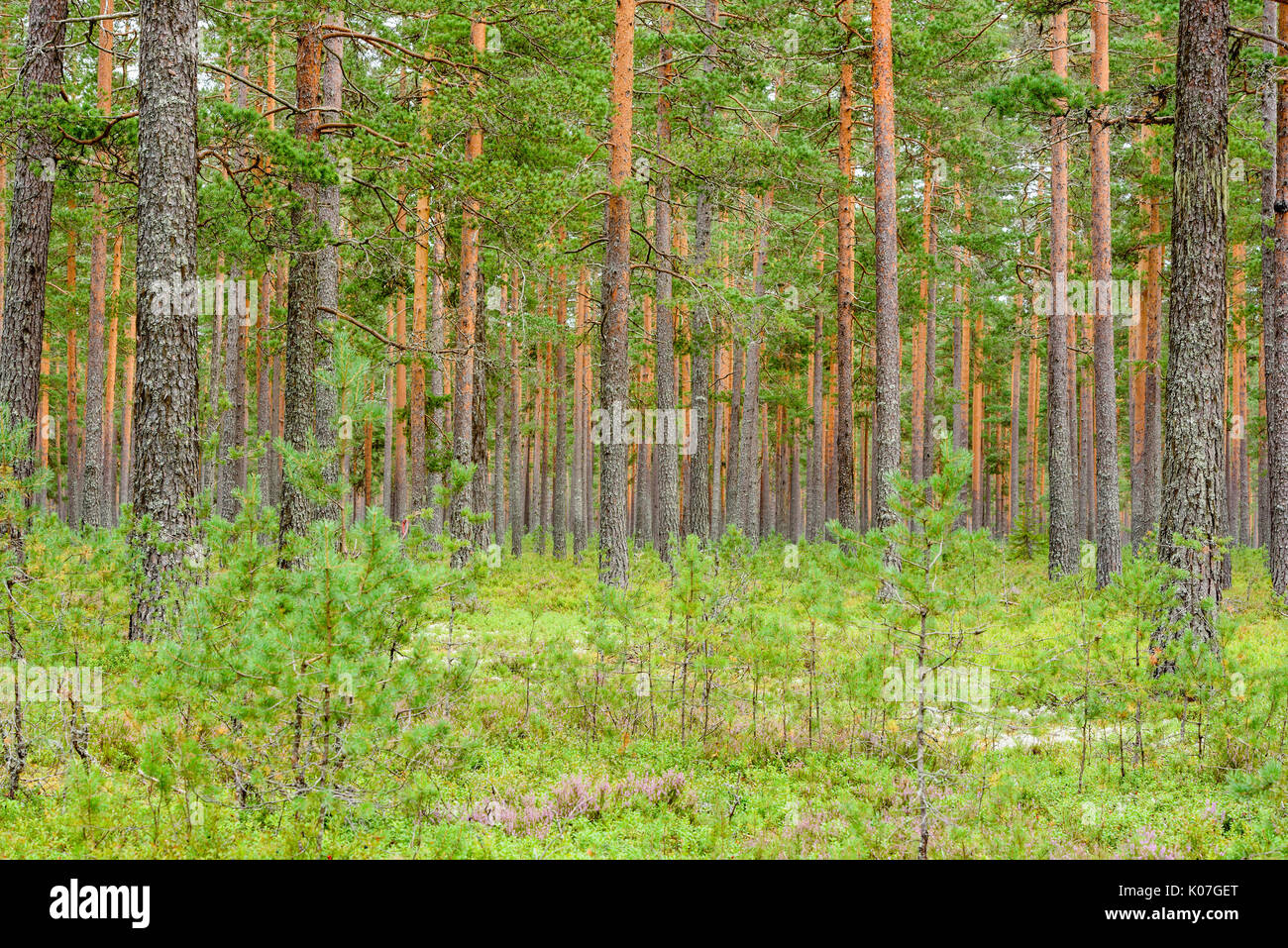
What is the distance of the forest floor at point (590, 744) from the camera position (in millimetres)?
4016

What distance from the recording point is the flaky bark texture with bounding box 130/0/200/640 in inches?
279

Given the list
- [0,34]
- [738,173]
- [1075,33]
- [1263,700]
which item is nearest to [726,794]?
[1263,700]

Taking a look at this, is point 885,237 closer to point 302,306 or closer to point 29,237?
point 302,306

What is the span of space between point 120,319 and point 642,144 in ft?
61.9

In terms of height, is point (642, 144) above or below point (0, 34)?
below

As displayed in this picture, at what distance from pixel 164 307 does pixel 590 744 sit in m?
5.03

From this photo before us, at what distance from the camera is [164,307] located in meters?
7.06

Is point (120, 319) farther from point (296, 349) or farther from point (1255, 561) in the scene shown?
point (1255, 561)

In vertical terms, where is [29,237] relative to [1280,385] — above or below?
above

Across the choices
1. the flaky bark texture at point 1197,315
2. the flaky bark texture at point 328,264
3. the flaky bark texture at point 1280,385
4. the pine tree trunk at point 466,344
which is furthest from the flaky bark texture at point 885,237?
the flaky bark texture at point 328,264

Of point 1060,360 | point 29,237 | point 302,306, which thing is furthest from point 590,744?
point 1060,360

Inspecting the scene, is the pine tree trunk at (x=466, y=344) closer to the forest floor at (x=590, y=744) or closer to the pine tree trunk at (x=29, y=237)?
the pine tree trunk at (x=29, y=237)

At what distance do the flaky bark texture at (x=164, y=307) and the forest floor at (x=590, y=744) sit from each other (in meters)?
0.58

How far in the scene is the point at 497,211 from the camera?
11305 mm
